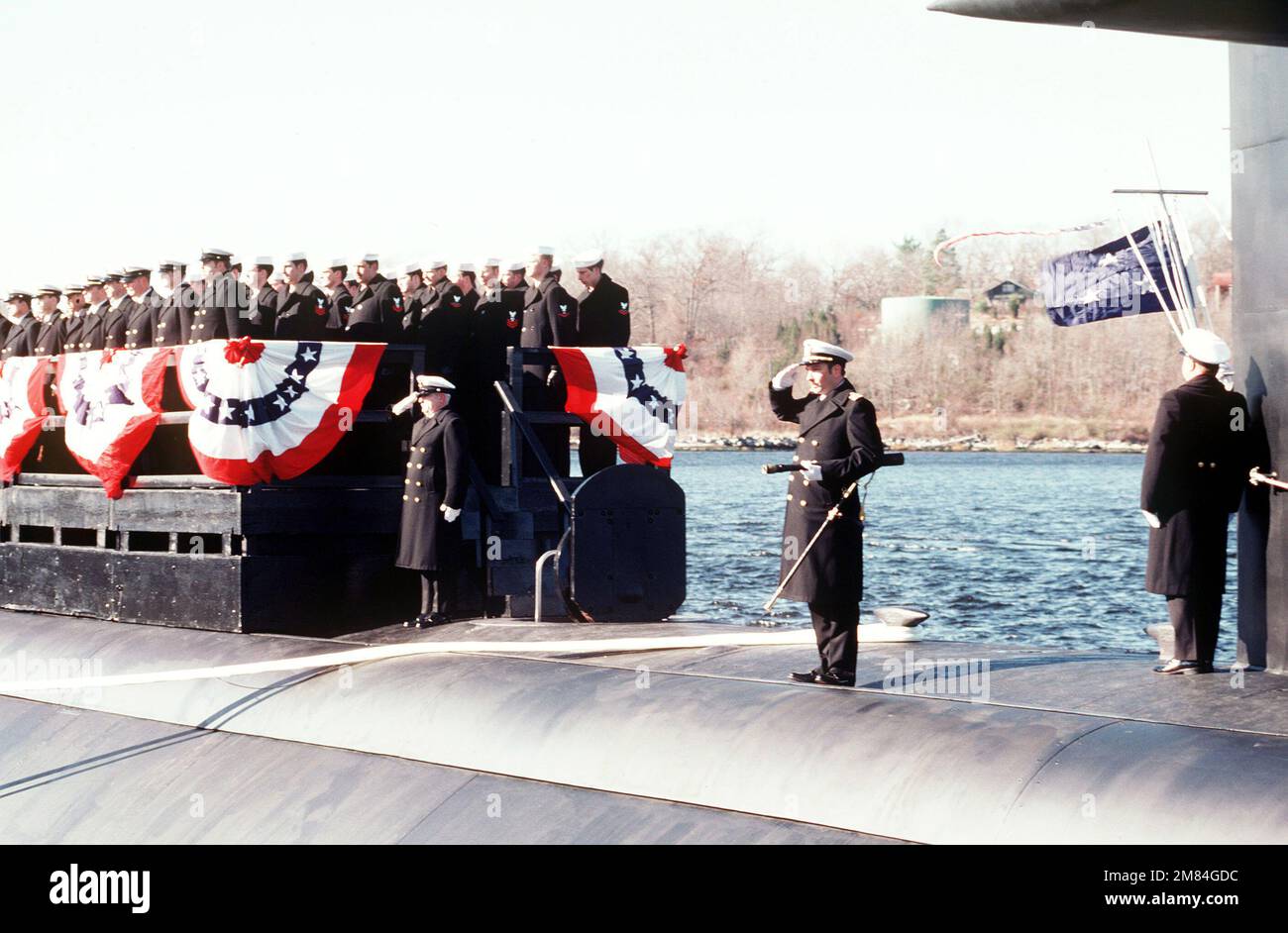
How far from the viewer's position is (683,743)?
7.95 m

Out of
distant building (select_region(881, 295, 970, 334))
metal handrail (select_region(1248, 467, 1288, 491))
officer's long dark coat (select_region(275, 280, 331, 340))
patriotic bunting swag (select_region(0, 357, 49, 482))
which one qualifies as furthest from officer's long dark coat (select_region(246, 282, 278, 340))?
distant building (select_region(881, 295, 970, 334))

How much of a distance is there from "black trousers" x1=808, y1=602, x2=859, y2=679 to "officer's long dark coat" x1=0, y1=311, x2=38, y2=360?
12.9m

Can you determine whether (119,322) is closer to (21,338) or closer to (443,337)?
(21,338)

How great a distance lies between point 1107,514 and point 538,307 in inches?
2184

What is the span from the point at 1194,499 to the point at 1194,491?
0.04m

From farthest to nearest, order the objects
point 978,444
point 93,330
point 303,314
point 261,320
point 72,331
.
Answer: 1. point 978,444
2. point 72,331
3. point 93,330
4. point 303,314
5. point 261,320

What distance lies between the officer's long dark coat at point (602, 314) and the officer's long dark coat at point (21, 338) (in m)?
7.91

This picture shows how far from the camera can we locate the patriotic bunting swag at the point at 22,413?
14891 mm

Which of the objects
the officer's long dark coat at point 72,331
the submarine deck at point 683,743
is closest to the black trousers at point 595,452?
the submarine deck at point 683,743

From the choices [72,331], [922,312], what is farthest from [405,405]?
[922,312]

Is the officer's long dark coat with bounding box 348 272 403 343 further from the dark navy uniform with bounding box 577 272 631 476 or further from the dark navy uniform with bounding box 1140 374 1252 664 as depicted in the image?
the dark navy uniform with bounding box 1140 374 1252 664

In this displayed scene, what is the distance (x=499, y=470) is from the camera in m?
13.7

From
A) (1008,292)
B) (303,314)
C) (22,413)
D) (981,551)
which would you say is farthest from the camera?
(1008,292)
